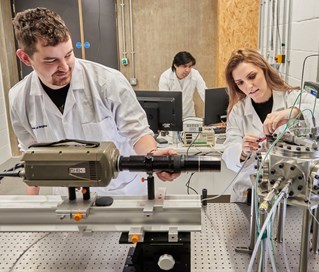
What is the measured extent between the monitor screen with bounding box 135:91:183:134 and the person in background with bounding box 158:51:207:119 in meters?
1.36

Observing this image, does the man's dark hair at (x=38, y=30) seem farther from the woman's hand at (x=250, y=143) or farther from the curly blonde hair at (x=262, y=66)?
the curly blonde hair at (x=262, y=66)

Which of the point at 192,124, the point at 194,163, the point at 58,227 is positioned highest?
the point at 194,163

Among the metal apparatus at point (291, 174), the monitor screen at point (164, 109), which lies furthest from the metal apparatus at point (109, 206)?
the monitor screen at point (164, 109)

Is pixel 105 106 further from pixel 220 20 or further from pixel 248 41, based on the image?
pixel 220 20

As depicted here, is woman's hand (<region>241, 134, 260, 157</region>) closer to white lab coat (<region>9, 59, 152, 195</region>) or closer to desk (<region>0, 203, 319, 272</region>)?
desk (<region>0, 203, 319, 272</region>)

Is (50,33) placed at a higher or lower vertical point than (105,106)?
higher

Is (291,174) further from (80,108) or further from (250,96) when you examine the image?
(250,96)

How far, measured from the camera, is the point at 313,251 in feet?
3.21

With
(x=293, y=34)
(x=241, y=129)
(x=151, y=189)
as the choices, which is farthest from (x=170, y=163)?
(x=293, y=34)

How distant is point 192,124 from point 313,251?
5.87ft

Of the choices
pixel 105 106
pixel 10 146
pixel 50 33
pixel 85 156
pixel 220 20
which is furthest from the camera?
pixel 10 146

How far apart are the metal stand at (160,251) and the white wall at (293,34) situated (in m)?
1.72

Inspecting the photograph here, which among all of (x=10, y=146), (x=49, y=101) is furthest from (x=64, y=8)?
(x=49, y=101)

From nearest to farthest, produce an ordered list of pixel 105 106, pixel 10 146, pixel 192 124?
pixel 105 106 < pixel 192 124 < pixel 10 146
